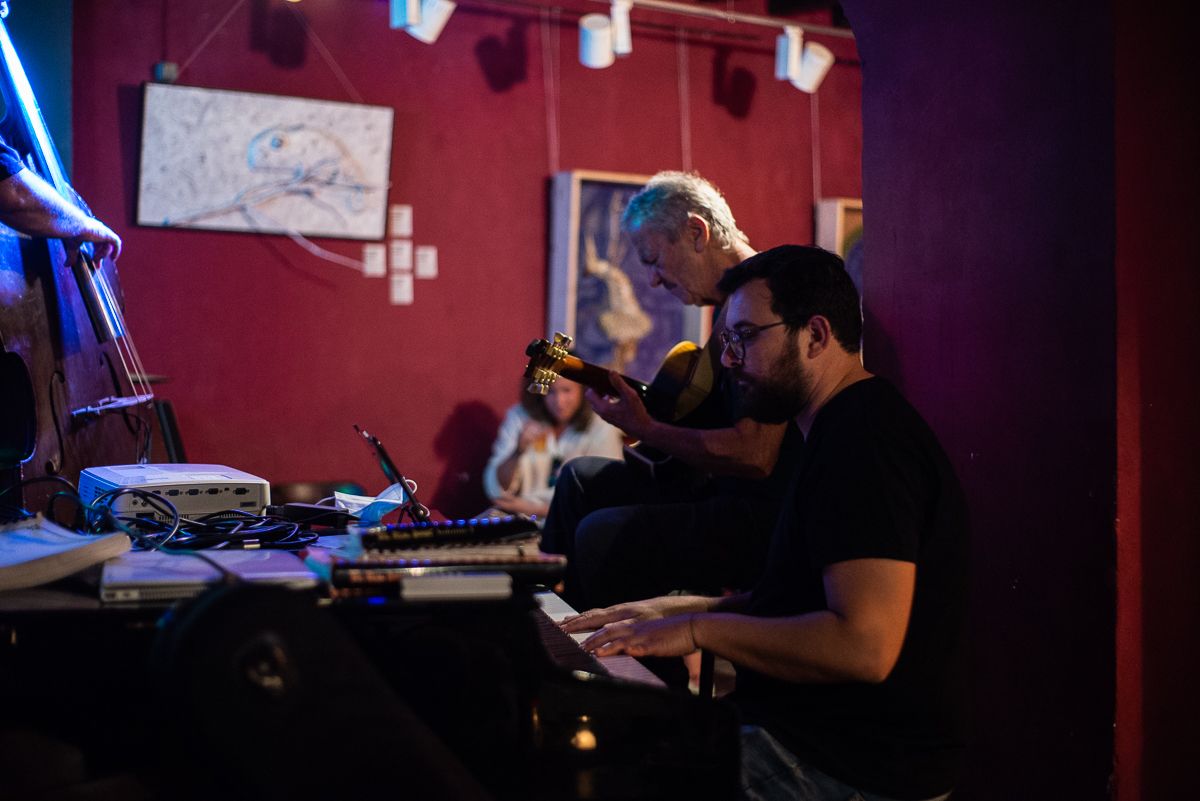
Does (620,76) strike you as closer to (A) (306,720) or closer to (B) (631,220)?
(B) (631,220)

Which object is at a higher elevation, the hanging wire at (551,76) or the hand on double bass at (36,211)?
the hanging wire at (551,76)

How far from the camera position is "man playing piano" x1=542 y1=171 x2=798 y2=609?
269cm

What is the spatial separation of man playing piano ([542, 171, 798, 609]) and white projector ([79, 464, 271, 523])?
1057 millimetres

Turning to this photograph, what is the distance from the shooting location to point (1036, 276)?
81.0 inches

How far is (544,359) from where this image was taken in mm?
3023

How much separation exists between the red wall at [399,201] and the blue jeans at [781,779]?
376 cm

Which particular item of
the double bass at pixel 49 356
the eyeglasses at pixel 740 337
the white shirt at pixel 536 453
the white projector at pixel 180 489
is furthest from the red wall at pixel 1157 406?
the white shirt at pixel 536 453

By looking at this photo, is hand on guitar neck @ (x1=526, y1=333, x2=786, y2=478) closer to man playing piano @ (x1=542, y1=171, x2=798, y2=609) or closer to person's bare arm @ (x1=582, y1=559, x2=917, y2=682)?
man playing piano @ (x1=542, y1=171, x2=798, y2=609)

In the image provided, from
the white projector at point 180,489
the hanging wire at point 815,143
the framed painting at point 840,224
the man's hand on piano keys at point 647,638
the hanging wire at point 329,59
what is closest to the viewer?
the man's hand on piano keys at point 647,638

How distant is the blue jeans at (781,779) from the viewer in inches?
53.7

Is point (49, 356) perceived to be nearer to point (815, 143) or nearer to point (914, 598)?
point (914, 598)

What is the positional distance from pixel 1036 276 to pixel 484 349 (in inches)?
133

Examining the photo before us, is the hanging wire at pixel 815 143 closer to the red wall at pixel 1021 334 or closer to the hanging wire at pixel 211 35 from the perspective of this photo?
the hanging wire at pixel 211 35

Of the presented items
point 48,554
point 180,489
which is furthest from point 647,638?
point 180,489
